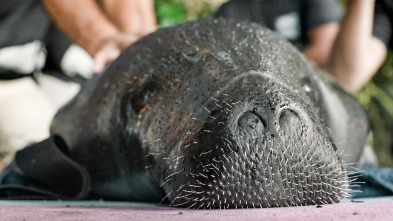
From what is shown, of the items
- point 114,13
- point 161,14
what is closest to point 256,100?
point 114,13

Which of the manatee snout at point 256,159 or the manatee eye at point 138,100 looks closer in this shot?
the manatee snout at point 256,159

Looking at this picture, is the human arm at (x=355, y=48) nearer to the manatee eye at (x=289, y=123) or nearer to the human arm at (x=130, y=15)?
the human arm at (x=130, y=15)

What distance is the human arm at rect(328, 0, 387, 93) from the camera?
20.3 feet

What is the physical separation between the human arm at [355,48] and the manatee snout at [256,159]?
4.52 meters

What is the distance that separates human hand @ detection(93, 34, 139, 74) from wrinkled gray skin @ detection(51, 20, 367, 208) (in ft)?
0.81

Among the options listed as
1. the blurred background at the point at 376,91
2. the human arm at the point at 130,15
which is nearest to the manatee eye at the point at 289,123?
the human arm at the point at 130,15

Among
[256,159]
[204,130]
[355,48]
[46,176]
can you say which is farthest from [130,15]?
[256,159]

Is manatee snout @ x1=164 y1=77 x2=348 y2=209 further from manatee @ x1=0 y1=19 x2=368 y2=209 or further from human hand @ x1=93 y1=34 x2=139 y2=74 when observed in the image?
human hand @ x1=93 y1=34 x2=139 y2=74

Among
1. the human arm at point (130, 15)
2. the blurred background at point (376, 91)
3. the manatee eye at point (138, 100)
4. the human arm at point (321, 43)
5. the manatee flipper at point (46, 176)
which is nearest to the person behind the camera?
the manatee eye at point (138, 100)

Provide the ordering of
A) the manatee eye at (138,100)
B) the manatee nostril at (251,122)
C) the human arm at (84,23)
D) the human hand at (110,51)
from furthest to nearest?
the human arm at (84,23) → the human hand at (110,51) → the manatee eye at (138,100) → the manatee nostril at (251,122)

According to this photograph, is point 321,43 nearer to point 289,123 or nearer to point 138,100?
point 138,100

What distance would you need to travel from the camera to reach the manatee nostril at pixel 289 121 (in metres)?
1.77

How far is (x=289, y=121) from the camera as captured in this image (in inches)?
70.0

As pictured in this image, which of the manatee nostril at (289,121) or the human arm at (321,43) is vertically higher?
the manatee nostril at (289,121)
